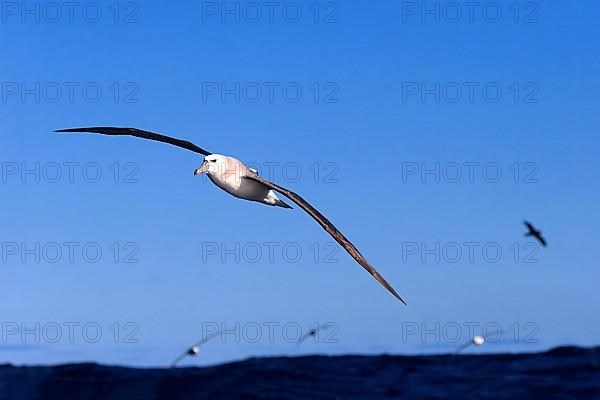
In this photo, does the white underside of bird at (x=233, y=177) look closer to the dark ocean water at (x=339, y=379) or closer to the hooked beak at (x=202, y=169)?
the hooked beak at (x=202, y=169)

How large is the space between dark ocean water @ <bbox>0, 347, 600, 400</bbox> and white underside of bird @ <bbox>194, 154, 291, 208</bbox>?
3.36 meters

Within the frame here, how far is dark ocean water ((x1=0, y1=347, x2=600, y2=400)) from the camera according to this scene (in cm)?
→ 1530

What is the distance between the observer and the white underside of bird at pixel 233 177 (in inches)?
620

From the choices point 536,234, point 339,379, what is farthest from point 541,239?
point 339,379

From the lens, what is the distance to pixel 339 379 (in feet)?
52.7

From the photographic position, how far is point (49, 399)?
52.4ft

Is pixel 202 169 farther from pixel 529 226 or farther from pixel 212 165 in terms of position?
pixel 529 226

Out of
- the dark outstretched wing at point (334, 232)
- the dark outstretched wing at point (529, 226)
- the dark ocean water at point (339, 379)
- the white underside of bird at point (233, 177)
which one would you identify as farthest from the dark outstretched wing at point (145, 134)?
the dark outstretched wing at point (529, 226)

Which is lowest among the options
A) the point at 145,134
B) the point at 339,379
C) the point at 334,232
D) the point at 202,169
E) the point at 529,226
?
the point at 339,379

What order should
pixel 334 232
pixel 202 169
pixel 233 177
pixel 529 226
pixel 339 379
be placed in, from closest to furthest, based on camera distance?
1. pixel 334 232
2. pixel 233 177
3. pixel 202 169
4. pixel 339 379
5. pixel 529 226

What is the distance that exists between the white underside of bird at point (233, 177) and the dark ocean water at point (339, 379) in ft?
11.0

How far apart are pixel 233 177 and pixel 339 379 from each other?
4.18 metres

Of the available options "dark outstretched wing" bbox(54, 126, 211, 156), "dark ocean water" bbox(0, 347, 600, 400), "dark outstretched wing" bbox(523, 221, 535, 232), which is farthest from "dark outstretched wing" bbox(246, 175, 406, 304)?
"dark outstretched wing" bbox(523, 221, 535, 232)

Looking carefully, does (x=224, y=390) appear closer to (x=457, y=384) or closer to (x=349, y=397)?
(x=349, y=397)
